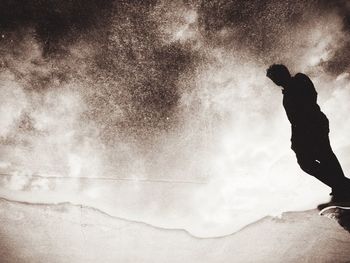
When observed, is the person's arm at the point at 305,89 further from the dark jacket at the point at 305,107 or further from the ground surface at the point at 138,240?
the ground surface at the point at 138,240

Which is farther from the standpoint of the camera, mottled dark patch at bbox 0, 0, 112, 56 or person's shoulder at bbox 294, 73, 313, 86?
person's shoulder at bbox 294, 73, 313, 86

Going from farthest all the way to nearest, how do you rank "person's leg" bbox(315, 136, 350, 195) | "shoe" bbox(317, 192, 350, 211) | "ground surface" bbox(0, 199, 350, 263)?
"ground surface" bbox(0, 199, 350, 263)
"person's leg" bbox(315, 136, 350, 195)
"shoe" bbox(317, 192, 350, 211)

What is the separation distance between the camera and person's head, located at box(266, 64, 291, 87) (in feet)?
10.1

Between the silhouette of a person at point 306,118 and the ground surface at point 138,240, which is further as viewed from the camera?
the ground surface at point 138,240

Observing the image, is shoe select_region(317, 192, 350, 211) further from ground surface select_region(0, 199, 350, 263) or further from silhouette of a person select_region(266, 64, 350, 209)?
ground surface select_region(0, 199, 350, 263)

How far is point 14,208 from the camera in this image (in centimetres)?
349

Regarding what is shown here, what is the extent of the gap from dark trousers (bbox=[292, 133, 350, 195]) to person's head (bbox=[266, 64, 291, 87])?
0.71 meters

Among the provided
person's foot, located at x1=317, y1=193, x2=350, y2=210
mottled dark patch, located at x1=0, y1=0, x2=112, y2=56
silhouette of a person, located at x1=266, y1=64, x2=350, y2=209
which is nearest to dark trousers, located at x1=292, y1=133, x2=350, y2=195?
silhouette of a person, located at x1=266, y1=64, x2=350, y2=209

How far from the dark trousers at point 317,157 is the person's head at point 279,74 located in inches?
27.9

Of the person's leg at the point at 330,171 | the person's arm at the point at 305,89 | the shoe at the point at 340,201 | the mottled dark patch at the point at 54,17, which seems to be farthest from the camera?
the person's arm at the point at 305,89

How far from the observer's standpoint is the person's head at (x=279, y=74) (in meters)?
3.07

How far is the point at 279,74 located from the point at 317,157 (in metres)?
1.11

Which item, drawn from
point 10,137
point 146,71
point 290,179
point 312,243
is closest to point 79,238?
point 10,137

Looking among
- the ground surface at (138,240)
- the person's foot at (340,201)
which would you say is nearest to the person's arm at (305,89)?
the person's foot at (340,201)
